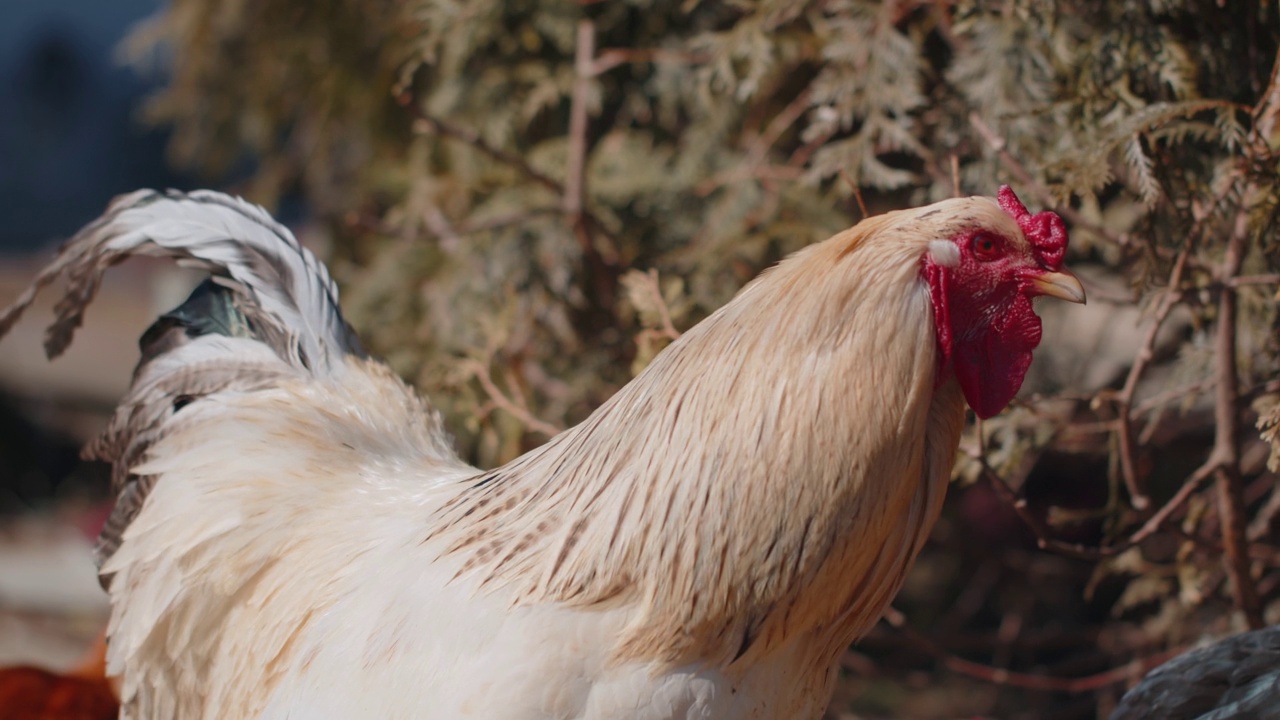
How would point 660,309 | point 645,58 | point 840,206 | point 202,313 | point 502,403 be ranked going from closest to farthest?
point 660,309
point 202,313
point 502,403
point 645,58
point 840,206

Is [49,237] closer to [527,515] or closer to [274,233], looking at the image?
[274,233]

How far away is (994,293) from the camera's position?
Answer: 5.56 feet

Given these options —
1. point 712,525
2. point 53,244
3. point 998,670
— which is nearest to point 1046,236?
point 712,525

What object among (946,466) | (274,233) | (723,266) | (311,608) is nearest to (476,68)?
(723,266)

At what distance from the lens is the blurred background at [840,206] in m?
2.28

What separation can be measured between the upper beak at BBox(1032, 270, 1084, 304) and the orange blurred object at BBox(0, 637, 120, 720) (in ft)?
8.72

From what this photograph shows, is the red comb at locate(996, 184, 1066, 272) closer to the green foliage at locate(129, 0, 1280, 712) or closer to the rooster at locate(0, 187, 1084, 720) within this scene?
the rooster at locate(0, 187, 1084, 720)

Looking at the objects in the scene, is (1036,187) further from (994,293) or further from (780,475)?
(780,475)

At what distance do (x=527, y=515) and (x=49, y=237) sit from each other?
12357 mm

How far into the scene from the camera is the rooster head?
165cm

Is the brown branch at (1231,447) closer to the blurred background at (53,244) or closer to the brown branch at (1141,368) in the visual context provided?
the brown branch at (1141,368)

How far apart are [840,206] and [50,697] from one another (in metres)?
2.77

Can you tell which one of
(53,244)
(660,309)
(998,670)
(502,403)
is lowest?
(998,670)

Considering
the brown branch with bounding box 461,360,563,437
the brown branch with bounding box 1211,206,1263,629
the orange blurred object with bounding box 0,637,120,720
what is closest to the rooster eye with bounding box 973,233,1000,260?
the brown branch with bounding box 1211,206,1263,629
